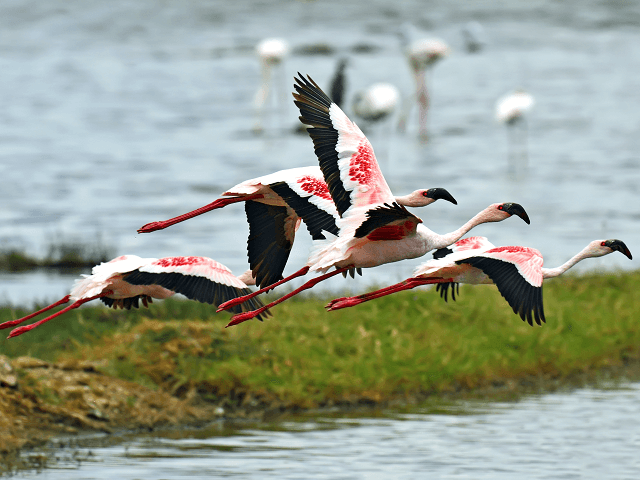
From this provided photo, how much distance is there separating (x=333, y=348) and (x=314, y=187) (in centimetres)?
627

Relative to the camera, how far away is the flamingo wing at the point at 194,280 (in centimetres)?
679

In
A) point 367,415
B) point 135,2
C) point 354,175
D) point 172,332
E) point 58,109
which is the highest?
point 135,2

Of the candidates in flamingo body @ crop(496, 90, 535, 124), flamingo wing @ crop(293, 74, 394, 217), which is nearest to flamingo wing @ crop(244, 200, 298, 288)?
flamingo wing @ crop(293, 74, 394, 217)

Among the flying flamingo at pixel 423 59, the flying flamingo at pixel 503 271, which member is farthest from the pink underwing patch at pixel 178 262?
the flying flamingo at pixel 423 59

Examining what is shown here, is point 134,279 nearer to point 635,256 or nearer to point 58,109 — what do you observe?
point 635,256

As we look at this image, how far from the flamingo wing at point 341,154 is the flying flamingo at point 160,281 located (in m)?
0.88

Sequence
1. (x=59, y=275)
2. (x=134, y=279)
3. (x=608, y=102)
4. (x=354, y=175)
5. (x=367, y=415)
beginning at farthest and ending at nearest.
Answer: (x=608, y=102) < (x=59, y=275) < (x=367, y=415) < (x=134, y=279) < (x=354, y=175)

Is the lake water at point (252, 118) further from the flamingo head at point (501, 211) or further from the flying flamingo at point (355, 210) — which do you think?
the flamingo head at point (501, 211)

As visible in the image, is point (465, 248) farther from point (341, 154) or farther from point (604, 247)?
point (341, 154)

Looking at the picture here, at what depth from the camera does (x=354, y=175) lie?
6.35 m

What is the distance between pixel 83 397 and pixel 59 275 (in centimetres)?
755

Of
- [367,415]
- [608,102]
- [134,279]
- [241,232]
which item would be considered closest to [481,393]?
[367,415]

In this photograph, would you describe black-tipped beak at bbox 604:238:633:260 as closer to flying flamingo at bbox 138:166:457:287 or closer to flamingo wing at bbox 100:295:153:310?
flying flamingo at bbox 138:166:457:287

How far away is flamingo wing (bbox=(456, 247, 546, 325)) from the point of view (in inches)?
242
